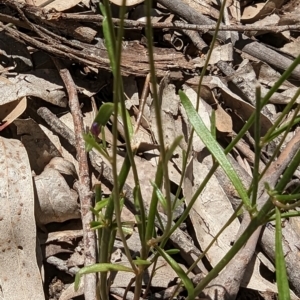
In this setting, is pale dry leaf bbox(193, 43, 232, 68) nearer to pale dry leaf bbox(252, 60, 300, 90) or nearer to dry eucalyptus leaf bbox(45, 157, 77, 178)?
pale dry leaf bbox(252, 60, 300, 90)

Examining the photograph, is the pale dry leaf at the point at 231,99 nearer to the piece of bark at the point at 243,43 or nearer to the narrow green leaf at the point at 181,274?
the piece of bark at the point at 243,43

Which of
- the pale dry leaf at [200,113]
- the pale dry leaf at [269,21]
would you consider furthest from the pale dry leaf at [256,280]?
the pale dry leaf at [269,21]

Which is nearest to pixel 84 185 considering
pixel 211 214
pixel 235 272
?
pixel 211 214

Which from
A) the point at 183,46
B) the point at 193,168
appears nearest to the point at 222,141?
the point at 193,168

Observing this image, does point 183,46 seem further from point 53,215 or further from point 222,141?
point 53,215

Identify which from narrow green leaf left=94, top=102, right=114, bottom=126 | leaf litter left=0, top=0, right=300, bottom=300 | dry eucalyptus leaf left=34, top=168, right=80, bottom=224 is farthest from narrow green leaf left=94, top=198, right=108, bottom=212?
dry eucalyptus leaf left=34, top=168, right=80, bottom=224
